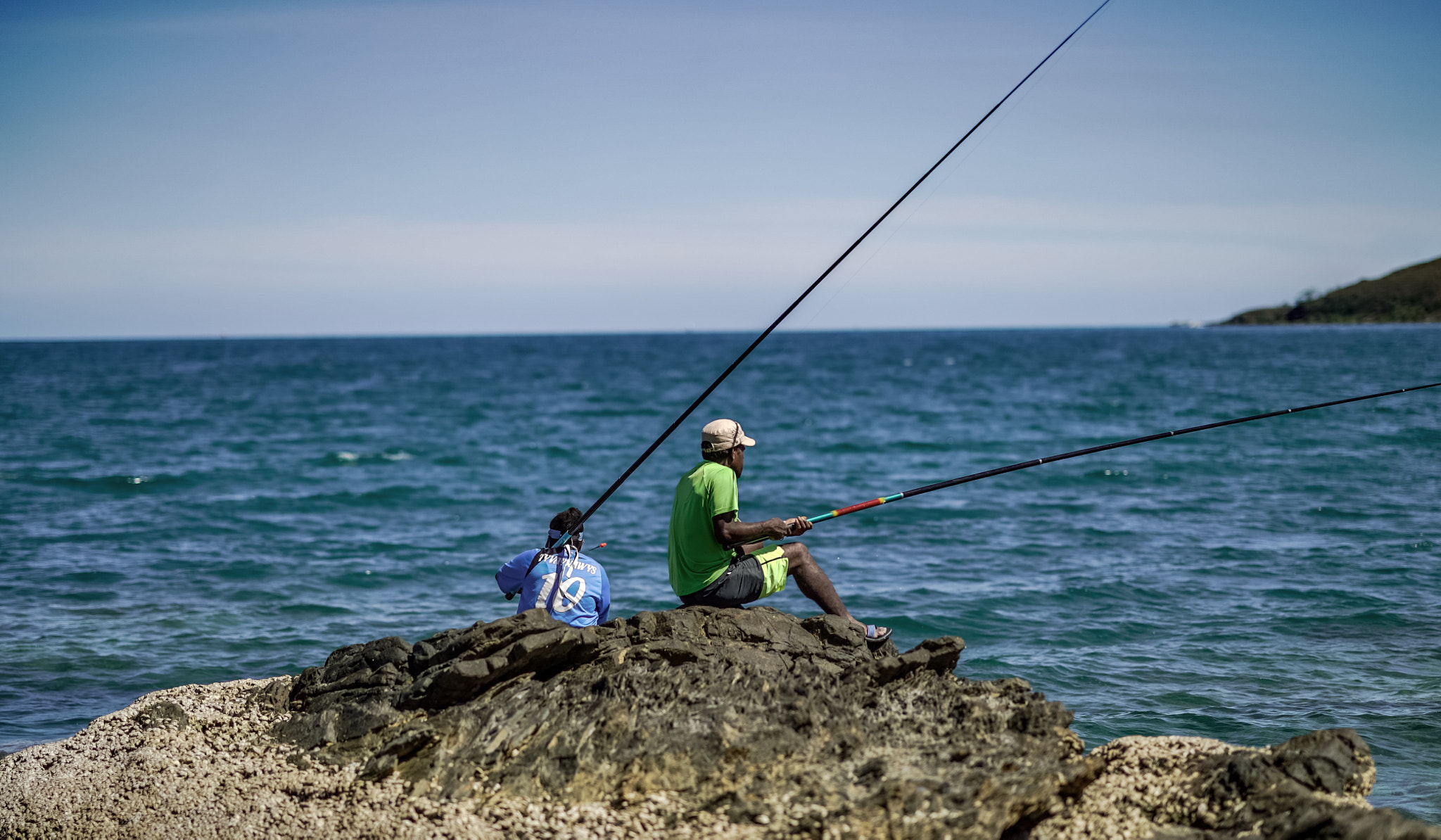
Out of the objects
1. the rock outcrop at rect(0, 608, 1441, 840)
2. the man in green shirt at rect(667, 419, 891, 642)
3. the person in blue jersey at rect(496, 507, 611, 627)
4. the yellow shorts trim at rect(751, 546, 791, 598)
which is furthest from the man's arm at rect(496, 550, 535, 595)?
the yellow shorts trim at rect(751, 546, 791, 598)

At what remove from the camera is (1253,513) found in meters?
15.3

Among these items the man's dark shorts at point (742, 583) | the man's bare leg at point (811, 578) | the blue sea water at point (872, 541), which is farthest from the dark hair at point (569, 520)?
the blue sea water at point (872, 541)

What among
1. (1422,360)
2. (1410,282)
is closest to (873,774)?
(1422,360)

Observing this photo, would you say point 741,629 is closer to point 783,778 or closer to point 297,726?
point 783,778

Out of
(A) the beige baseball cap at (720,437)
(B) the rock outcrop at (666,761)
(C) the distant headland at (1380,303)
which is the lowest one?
(B) the rock outcrop at (666,761)

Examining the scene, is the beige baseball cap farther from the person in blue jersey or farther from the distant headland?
the distant headland

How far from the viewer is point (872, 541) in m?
14.1

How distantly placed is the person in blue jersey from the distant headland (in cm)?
13210

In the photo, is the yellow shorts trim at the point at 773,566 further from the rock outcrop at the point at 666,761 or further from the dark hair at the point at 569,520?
the dark hair at the point at 569,520

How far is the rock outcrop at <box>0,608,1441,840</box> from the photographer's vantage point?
4289 mm

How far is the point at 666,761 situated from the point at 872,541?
32.1 ft

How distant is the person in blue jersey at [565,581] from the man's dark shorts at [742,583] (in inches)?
23.2

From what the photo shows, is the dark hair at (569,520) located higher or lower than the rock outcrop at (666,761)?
higher

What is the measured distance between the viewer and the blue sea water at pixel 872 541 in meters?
8.27
